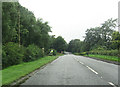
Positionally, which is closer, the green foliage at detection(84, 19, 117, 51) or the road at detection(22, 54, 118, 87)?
the road at detection(22, 54, 118, 87)

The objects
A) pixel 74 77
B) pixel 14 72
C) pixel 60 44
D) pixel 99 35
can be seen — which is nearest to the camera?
pixel 74 77

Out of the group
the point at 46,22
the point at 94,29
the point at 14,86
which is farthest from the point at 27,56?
the point at 94,29

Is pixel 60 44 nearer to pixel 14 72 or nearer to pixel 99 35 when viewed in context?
pixel 99 35

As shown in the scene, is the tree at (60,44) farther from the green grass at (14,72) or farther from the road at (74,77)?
the road at (74,77)

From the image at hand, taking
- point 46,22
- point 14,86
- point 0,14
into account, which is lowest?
point 14,86

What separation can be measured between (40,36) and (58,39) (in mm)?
83161

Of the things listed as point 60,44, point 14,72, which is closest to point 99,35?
point 60,44

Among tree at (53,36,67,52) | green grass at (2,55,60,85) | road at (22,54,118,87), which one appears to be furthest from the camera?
tree at (53,36,67,52)

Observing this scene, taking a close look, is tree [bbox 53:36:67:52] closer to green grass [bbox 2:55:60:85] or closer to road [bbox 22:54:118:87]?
green grass [bbox 2:55:60:85]

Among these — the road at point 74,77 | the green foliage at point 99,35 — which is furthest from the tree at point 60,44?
the road at point 74,77

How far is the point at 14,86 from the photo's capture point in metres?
6.27

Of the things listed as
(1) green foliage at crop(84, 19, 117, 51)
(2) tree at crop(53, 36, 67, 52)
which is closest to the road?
(1) green foliage at crop(84, 19, 117, 51)

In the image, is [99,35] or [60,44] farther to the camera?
[60,44]

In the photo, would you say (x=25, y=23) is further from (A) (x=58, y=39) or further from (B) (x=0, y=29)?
(A) (x=58, y=39)
